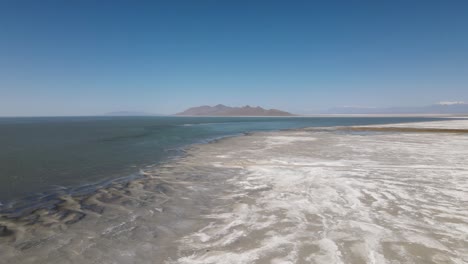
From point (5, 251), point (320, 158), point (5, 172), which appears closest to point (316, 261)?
point (5, 251)

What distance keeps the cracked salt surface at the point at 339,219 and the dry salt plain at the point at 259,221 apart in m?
0.02

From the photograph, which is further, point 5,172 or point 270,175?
point 5,172

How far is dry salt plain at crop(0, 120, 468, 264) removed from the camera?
4.62 meters

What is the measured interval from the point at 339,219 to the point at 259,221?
1827 mm

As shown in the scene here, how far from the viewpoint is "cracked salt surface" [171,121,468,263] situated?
15.0 feet

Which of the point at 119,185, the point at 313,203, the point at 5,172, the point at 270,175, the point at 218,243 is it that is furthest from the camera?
the point at 5,172

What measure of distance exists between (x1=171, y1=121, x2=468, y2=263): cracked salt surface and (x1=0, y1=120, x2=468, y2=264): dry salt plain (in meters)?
0.02

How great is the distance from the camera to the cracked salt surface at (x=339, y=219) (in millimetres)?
4562

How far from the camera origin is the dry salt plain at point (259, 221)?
4625mm

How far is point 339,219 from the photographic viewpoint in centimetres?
606

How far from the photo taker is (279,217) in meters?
6.30

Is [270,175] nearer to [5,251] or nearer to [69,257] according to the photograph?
[69,257]

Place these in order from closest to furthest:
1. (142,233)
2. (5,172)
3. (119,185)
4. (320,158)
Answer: (142,233), (119,185), (5,172), (320,158)

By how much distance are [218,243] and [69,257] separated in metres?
2.60
